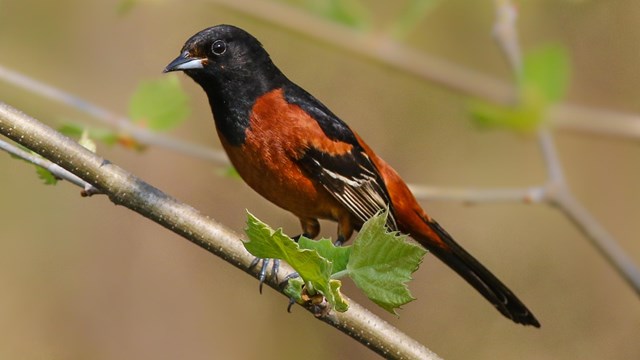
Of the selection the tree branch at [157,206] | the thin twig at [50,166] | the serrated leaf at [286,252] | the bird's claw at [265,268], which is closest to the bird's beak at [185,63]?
the thin twig at [50,166]

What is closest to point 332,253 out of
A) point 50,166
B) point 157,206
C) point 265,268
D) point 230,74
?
point 265,268

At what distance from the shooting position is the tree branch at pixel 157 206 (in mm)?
2320

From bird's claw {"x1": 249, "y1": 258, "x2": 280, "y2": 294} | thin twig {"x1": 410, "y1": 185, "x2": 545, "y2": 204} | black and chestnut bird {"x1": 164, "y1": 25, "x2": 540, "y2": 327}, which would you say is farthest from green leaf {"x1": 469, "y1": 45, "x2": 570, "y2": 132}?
bird's claw {"x1": 249, "y1": 258, "x2": 280, "y2": 294}

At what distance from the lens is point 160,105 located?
345cm

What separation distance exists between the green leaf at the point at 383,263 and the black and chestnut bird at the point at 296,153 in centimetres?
160

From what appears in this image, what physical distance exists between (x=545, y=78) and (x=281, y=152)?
0.97 metres

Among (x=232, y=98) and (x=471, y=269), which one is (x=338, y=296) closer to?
(x=232, y=98)

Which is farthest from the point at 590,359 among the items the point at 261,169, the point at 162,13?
the point at 162,13

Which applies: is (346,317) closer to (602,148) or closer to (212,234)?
(212,234)

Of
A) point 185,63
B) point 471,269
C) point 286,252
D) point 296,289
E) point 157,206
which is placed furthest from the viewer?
point 471,269

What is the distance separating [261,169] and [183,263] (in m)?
3.00

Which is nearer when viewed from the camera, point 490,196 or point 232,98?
point 490,196

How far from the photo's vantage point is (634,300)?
6363 millimetres

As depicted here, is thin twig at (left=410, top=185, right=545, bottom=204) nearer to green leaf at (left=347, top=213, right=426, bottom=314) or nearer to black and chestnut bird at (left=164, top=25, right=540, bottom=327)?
black and chestnut bird at (left=164, top=25, right=540, bottom=327)
